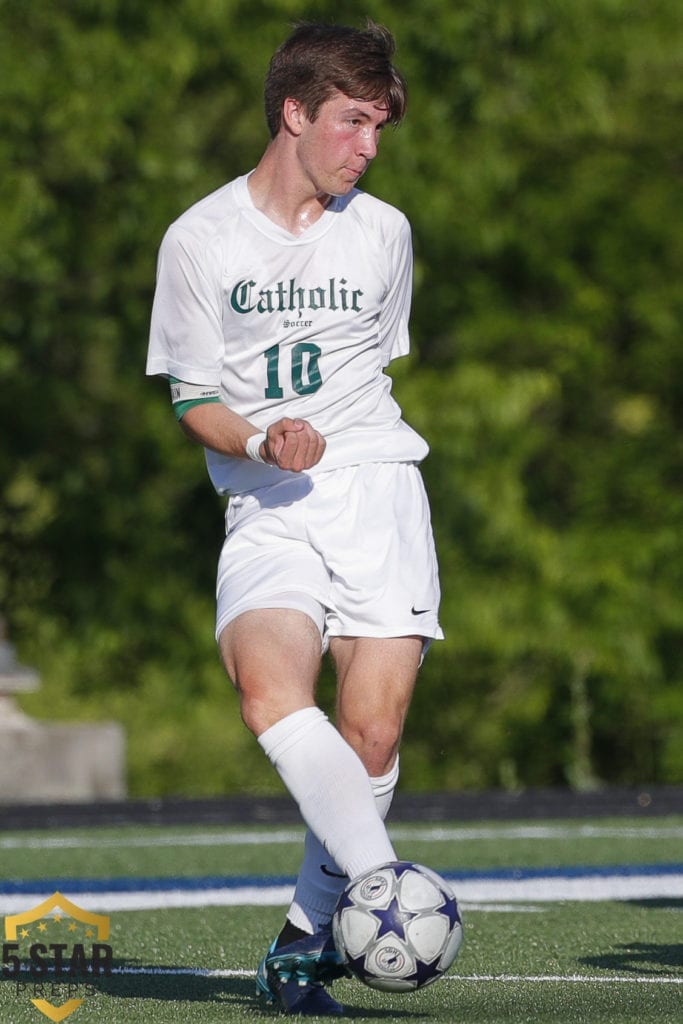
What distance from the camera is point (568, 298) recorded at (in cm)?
2234

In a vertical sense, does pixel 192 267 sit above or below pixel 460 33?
below

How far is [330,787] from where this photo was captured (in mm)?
4195

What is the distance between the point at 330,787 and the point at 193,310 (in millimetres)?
1110

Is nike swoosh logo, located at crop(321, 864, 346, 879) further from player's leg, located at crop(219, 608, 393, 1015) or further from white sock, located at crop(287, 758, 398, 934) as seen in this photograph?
player's leg, located at crop(219, 608, 393, 1015)

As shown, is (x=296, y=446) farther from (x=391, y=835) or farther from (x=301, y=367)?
(x=391, y=835)

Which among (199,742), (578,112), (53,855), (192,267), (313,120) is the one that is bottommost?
(199,742)

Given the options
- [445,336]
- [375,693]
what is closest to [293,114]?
[375,693]

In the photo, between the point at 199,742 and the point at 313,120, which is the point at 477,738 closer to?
the point at 199,742

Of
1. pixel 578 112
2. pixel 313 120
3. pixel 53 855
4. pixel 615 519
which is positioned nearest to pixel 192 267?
pixel 313 120

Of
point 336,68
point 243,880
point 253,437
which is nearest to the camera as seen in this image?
point 253,437

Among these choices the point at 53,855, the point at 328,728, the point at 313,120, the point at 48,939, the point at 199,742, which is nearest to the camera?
the point at 328,728

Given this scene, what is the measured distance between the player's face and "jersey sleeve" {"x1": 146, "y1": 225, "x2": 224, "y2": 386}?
0.30 meters

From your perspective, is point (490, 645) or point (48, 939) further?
point (490, 645)

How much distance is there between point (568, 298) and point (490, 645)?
15.4 feet
